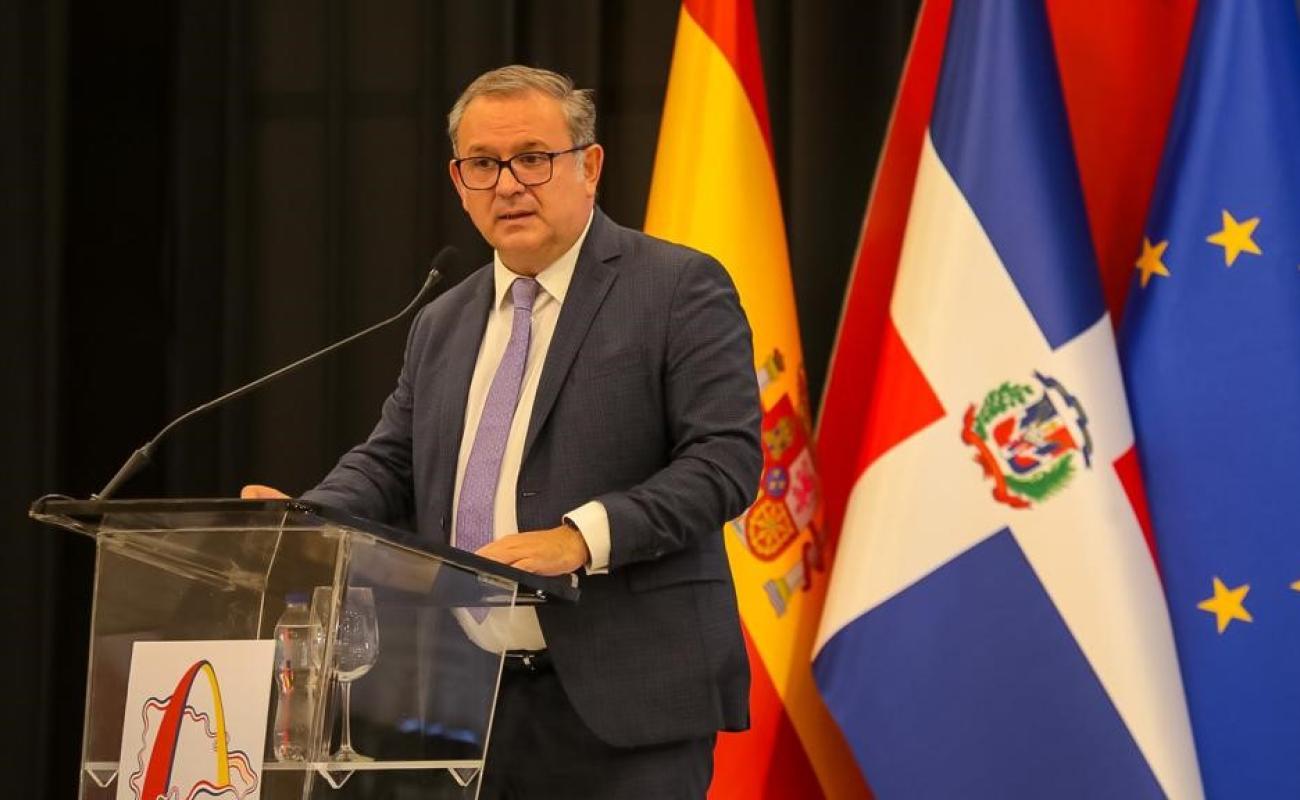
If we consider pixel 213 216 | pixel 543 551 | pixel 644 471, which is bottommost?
pixel 543 551

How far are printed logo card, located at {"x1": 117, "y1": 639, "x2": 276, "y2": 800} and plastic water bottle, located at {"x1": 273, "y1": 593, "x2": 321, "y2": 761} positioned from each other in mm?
15

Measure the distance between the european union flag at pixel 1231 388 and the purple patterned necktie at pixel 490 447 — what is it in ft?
4.63

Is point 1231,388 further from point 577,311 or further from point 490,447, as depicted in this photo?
point 490,447

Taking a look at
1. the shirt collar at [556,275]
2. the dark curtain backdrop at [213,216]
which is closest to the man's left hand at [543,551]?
the shirt collar at [556,275]

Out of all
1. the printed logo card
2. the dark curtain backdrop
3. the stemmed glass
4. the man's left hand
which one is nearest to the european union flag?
the dark curtain backdrop

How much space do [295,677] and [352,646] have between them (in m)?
0.07

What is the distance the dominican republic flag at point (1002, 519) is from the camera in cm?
311

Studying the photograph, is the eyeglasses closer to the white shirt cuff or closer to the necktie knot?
the necktie knot

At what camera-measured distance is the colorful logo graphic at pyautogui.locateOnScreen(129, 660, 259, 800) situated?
178cm

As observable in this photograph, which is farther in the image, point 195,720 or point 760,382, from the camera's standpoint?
point 760,382

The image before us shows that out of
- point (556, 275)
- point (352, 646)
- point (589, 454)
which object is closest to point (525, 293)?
point (556, 275)

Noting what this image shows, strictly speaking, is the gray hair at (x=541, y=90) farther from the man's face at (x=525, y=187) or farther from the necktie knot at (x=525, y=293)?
the necktie knot at (x=525, y=293)

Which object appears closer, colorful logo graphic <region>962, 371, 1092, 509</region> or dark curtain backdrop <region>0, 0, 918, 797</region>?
colorful logo graphic <region>962, 371, 1092, 509</region>

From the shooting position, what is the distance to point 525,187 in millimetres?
2400
